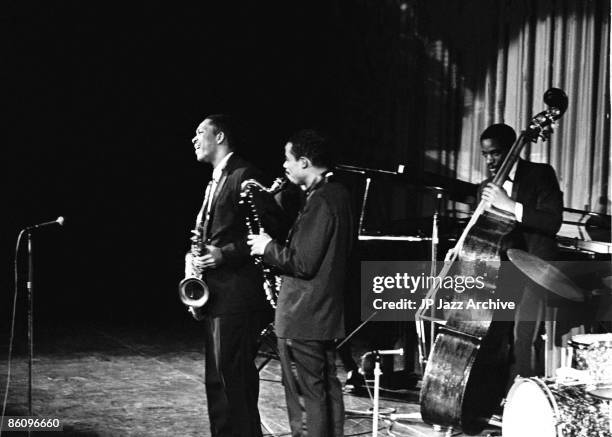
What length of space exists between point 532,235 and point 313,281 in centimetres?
147

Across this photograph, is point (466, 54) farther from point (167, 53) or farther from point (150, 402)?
point (150, 402)

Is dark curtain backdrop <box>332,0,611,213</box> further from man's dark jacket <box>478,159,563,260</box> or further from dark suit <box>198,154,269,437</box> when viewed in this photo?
dark suit <box>198,154,269,437</box>

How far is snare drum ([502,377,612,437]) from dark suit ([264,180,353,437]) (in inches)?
32.8

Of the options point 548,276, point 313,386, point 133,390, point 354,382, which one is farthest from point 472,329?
point 133,390

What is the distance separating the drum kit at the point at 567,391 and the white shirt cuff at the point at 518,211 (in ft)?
1.58

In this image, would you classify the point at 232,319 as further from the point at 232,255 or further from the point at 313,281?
the point at 313,281

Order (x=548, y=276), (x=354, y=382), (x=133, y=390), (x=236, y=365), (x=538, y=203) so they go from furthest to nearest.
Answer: (x=354, y=382) → (x=133, y=390) → (x=538, y=203) → (x=236, y=365) → (x=548, y=276)

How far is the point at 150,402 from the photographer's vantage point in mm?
5094

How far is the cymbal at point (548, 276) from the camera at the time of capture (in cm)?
370

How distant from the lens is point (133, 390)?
17.7 ft

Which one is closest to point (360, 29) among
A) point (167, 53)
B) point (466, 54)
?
point (466, 54)

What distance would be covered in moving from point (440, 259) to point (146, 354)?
98.2 inches

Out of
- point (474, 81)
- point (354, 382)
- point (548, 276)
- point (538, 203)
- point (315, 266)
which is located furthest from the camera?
point (474, 81)

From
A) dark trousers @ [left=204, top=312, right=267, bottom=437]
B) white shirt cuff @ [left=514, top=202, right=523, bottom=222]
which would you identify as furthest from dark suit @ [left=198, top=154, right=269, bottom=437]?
white shirt cuff @ [left=514, top=202, right=523, bottom=222]
